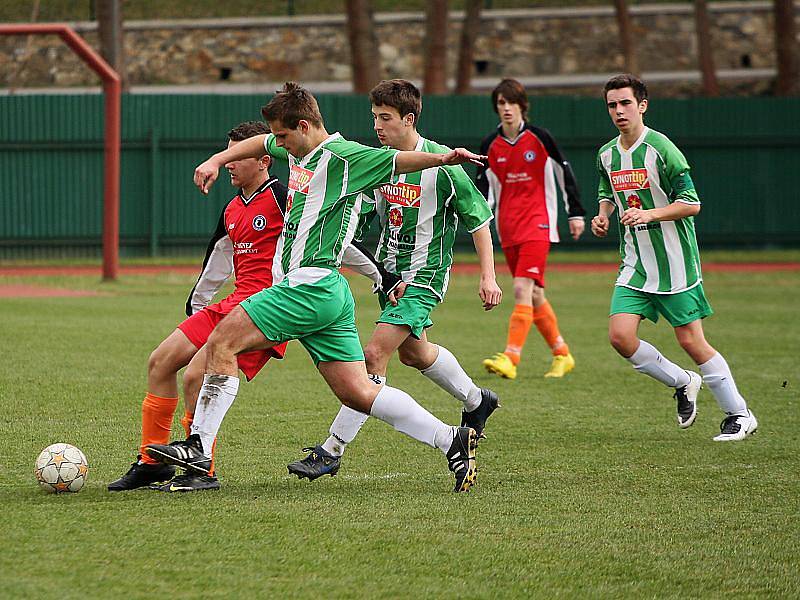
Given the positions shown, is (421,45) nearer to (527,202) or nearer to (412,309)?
(527,202)

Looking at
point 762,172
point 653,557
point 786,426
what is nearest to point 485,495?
point 653,557

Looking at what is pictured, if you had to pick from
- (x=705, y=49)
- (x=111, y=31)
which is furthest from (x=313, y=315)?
(x=705, y=49)

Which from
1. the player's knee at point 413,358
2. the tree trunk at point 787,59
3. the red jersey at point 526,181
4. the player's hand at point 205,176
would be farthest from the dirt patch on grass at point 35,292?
the tree trunk at point 787,59

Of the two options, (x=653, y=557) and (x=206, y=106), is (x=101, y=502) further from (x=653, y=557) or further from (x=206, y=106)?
(x=206, y=106)

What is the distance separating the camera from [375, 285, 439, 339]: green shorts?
6746mm

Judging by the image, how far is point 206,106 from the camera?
22.2m

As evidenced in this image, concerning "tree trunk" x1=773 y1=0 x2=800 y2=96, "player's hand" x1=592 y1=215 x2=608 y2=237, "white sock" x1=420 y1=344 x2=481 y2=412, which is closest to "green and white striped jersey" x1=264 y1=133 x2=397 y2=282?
"white sock" x1=420 y1=344 x2=481 y2=412

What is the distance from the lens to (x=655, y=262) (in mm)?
7574

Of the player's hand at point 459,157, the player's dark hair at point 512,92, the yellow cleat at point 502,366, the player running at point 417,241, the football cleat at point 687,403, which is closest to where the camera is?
the player's hand at point 459,157

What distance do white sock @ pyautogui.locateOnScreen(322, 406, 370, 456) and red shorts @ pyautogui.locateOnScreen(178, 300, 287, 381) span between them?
0.46 metres

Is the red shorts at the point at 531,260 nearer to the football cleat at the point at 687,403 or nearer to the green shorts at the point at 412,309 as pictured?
the football cleat at the point at 687,403

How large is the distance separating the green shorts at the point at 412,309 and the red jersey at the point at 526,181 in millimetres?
3701

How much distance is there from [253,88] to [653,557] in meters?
27.2

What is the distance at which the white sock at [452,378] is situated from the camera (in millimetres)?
6973
